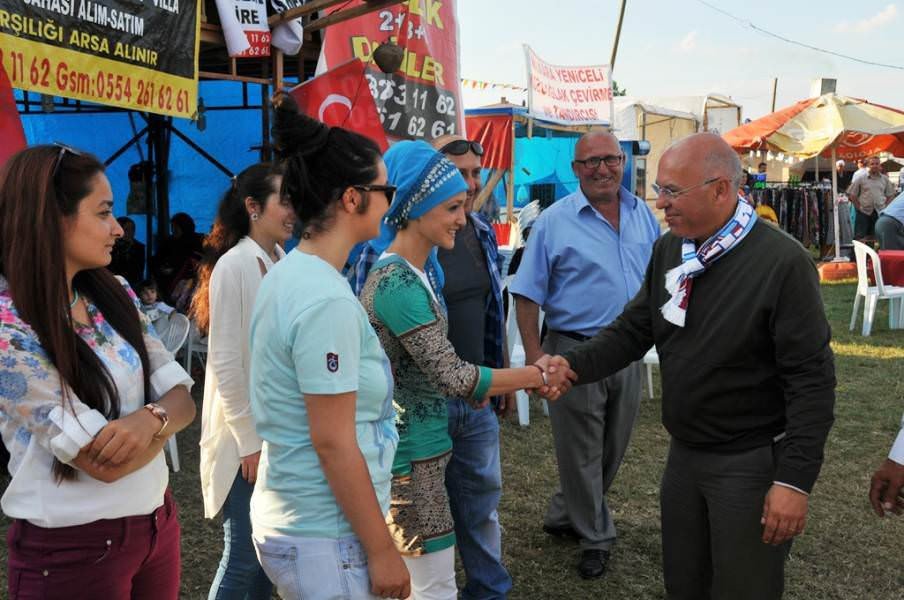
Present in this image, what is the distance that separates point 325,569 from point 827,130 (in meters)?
16.1

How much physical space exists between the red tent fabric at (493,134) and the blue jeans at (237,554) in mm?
11016

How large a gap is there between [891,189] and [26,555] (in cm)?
1845

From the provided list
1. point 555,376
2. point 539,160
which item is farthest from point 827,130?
point 555,376

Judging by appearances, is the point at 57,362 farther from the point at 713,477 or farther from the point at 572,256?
the point at 572,256

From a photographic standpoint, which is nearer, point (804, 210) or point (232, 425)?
point (232, 425)

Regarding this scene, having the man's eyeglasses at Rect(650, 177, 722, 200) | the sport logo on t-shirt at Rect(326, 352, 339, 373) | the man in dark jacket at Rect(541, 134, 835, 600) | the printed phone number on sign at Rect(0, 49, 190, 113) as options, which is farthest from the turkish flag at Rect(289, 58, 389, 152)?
the sport logo on t-shirt at Rect(326, 352, 339, 373)

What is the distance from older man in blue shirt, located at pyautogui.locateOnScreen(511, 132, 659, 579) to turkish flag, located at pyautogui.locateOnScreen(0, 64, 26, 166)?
2567mm

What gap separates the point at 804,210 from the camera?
64.5ft

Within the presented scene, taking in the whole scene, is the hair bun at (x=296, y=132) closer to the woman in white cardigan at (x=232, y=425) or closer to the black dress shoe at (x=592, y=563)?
the woman in white cardigan at (x=232, y=425)

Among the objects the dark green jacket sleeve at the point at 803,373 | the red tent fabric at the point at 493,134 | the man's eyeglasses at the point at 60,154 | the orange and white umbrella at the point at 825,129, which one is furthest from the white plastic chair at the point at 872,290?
the man's eyeglasses at the point at 60,154

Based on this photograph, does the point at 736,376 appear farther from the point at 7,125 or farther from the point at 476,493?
the point at 7,125

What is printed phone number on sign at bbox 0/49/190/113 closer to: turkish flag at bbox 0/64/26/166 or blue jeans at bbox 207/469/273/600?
turkish flag at bbox 0/64/26/166

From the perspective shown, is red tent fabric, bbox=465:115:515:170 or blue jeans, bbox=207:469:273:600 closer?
blue jeans, bbox=207:469:273:600

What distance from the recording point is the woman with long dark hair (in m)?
1.84
